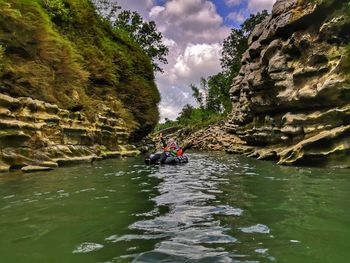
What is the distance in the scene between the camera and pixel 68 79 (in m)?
19.7

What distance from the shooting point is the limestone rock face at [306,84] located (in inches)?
577

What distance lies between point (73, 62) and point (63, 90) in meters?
2.03

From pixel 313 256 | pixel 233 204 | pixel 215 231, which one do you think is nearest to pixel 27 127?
pixel 233 204

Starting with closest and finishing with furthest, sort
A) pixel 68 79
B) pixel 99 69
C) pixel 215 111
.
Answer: pixel 68 79
pixel 99 69
pixel 215 111

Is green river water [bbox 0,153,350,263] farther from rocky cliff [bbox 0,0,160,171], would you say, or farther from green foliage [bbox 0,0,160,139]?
green foliage [bbox 0,0,160,139]

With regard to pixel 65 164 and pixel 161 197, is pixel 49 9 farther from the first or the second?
pixel 161 197

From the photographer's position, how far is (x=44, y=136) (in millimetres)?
14688

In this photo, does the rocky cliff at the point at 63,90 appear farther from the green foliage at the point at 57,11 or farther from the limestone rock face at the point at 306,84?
the limestone rock face at the point at 306,84

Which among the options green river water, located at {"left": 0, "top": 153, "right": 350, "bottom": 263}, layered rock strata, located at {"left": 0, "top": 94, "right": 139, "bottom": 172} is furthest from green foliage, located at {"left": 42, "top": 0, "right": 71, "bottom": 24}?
green river water, located at {"left": 0, "top": 153, "right": 350, "bottom": 263}

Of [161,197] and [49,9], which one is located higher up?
[49,9]

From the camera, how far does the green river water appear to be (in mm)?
3998

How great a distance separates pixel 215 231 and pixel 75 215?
2507 millimetres

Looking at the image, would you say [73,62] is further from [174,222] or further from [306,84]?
[174,222]

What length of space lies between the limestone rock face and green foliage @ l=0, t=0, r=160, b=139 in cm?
1035
